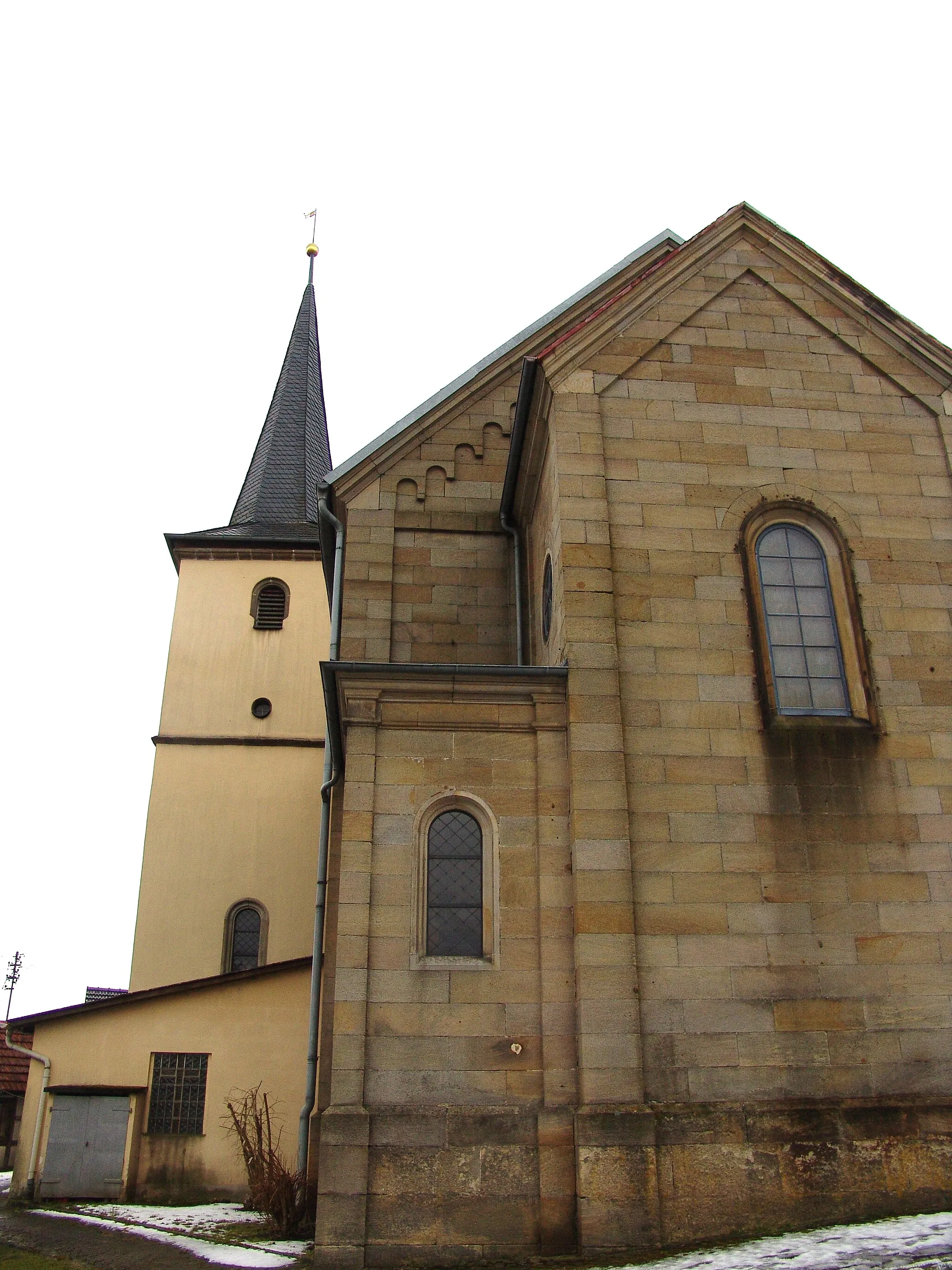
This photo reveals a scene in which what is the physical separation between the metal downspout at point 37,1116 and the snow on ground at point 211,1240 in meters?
0.55

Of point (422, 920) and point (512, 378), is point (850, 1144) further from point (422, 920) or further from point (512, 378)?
point (512, 378)

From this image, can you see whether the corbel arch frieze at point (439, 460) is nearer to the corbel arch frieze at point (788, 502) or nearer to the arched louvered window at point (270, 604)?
the corbel arch frieze at point (788, 502)

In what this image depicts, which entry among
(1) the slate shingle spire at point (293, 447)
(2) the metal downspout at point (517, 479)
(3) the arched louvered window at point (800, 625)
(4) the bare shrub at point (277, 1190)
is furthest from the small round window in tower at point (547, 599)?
(1) the slate shingle spire at point (293, 447)

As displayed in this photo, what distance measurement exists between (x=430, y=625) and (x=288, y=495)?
51.4 feet

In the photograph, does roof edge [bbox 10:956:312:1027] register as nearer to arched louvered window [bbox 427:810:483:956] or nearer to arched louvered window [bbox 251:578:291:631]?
arched louvered window [bbox 427:810:483:956]

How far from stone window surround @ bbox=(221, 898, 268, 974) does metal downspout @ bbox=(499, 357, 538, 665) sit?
34.8 feet

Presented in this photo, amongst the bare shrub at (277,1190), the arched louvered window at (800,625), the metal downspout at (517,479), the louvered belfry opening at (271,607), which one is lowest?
the bare shrub at (277,1190)

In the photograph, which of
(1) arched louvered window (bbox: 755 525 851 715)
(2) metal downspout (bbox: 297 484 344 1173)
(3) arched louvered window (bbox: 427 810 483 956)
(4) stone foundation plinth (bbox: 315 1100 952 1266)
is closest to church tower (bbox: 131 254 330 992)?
(2) metal downspout (bbox: 297 484 344 1173)

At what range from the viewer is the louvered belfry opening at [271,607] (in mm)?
25297

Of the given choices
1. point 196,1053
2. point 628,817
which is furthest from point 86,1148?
point 628,817

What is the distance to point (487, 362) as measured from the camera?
15547mm

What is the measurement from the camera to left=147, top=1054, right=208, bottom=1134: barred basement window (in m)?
15.5

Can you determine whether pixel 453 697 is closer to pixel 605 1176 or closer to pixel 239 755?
pixel 605 1176

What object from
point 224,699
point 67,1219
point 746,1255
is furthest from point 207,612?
point 746,1255
